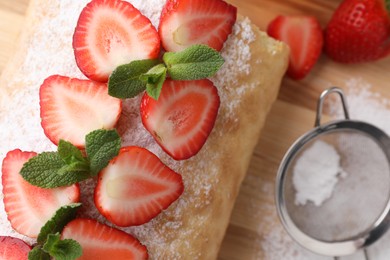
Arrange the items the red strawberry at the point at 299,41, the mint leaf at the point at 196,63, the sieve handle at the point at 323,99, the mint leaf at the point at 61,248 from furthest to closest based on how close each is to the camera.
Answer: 1. the red strawberry at the point at 299,41
2. the sieve handle at the point at 323,99
3. the mint leaf at the point at 196,63
4. the mint leaf at the point at 61,248

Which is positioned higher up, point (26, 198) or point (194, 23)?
point (194, 23)

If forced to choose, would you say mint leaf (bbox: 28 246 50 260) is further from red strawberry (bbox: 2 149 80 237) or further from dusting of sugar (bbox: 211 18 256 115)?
dusting of sugar (bbox: 211 18 256 115)

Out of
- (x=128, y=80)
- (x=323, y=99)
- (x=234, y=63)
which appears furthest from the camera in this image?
(x=323, y=99)

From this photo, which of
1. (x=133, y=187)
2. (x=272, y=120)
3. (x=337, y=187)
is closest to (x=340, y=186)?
(x=337, y=187)

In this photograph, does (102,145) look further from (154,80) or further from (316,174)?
(316,174)

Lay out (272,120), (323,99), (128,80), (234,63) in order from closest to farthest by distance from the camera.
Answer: (128,80) < (234,63) < (323,99) < (272,120)

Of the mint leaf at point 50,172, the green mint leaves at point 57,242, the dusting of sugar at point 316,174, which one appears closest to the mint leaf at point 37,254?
the green mint leaves at point 57,242

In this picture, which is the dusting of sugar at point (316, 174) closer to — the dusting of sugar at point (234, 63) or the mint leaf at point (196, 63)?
the dusting of sugar at point (234, 63)
